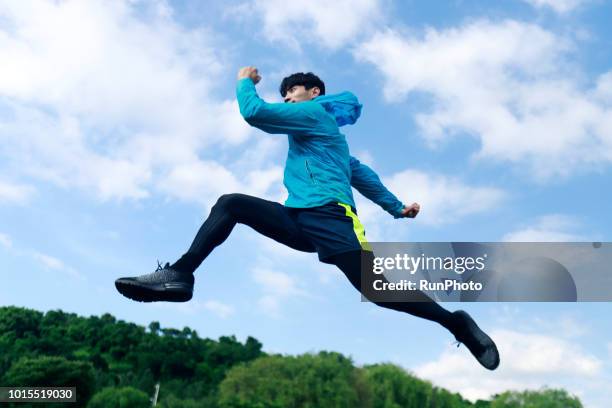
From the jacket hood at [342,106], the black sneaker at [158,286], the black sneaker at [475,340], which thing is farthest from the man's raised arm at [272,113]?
the black sneaker at [475,340]

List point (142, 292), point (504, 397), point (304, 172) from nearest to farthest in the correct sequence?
point (142, 292) → point (304, 172) → point (504, 397)

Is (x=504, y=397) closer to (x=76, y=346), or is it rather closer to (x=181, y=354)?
(x=181, y=354)

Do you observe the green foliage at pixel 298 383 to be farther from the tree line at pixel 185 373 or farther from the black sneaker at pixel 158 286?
the black sneaker at pixel 158 286

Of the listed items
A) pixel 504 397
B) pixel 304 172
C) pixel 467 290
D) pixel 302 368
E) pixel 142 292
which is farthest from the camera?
pixel 504 397

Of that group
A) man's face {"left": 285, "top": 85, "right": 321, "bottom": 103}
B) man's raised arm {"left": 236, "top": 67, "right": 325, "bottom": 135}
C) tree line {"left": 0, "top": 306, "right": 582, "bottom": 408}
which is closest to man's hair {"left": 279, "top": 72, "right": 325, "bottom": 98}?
man's face {"left": 285, "top": 85, "right": 321, "bottom": 103}

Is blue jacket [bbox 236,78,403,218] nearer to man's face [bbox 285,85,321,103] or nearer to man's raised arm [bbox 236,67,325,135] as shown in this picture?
man's raised arm [bbox 236,67,325,135]

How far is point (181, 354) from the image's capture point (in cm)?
7175

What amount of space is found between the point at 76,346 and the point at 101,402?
29311 millimetres

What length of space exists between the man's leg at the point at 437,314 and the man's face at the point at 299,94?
1259 mm

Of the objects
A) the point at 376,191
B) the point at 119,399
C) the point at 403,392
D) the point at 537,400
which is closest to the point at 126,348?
the point at 119,399

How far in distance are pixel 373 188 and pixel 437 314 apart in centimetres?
126

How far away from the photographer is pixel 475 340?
5008 millimetres

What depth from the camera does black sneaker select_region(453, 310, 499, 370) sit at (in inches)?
196

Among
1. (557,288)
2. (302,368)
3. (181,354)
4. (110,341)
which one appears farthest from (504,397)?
(557,288)
